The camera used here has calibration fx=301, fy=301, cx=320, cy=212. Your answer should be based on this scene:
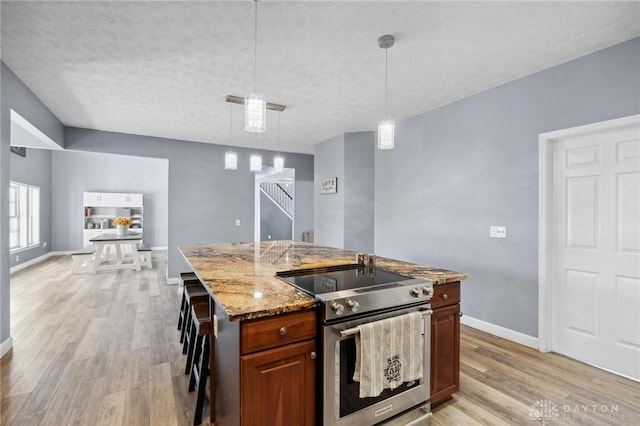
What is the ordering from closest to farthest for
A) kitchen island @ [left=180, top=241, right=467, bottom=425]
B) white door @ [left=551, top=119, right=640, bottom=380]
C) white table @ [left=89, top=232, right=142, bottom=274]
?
1. kitchen island @ [left=180, top=241, right=467, bottom=425]
2. white door @ [left=551, top=119, right=640, bottom=380]
3. white table @ [left=89, top=232, right=142, bottom=274]

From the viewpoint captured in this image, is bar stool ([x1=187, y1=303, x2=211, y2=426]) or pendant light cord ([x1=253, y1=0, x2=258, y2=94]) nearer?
bar stool ([x1=187, y1=303, x2=211, y2=426])

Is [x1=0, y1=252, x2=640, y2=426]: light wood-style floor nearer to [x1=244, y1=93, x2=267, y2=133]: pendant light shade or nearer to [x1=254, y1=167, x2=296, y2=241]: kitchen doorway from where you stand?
[x1=244, y1=93, x2=267, y2=133]: pendant light shade

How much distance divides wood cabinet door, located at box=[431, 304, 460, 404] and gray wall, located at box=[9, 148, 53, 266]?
8018 mm

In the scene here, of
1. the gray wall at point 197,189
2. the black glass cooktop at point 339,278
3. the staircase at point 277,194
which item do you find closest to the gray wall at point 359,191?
the gray wall at point 197,189

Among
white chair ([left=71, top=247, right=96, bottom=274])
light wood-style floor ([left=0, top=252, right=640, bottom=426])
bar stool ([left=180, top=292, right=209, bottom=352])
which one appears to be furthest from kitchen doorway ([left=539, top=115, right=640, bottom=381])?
white chair ([left=71, top=247, right=96, bottom=274])

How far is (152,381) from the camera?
2.29 m

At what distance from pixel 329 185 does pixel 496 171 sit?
263cm

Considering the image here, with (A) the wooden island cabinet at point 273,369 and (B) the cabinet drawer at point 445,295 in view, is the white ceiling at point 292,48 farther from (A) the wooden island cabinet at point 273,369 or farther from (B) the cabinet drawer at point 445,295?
(A) the wooden island cabinet at point 273,369

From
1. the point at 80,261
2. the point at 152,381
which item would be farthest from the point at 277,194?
the point at 152,381

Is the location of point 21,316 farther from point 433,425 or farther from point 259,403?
point 433,425

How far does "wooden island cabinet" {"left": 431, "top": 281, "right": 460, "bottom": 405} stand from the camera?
188 centimetres

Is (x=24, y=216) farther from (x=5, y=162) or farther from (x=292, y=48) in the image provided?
(x=292, y=48)

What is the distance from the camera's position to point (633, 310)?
2326mm

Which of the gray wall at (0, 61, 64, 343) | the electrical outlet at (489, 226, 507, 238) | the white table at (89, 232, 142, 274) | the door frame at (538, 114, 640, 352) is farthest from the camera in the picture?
the white table at (89, 232, 142, 274)
